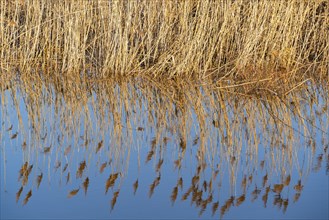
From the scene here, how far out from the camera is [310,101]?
4480mm

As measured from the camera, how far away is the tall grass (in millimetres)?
5020

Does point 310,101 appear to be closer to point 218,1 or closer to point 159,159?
point 218,1

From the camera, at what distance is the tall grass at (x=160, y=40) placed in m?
5.02

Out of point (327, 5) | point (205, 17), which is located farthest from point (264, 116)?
point (327, 5)

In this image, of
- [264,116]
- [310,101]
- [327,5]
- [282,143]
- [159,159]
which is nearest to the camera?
[159,159]

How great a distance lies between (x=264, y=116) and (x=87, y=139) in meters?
1.06

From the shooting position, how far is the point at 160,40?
520 cm

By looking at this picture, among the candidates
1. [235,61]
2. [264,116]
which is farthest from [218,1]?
[264,116]

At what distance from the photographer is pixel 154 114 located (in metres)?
4.09

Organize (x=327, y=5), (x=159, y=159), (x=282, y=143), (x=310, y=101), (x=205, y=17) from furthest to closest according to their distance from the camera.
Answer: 1. (x=327, y=5)
2. (x=205, y=17)
3. (x=310, y=101)
4. (x=282, y=143)
5. (x=159, y=159)

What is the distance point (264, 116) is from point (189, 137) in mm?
587

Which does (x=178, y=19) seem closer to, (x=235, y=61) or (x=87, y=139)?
(x=235, y=61)

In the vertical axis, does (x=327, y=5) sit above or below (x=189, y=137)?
above

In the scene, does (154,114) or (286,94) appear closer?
(154,114)
